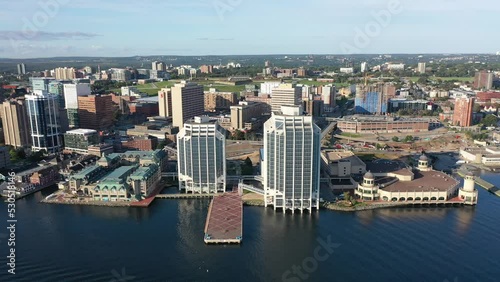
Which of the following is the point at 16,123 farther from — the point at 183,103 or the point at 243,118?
the point at 243,118

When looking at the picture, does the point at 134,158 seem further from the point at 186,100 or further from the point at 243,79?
the point at 243,79

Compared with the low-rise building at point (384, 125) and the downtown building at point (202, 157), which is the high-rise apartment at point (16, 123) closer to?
the downtown building at point (202, 157)

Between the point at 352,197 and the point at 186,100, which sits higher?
the point at 186,100

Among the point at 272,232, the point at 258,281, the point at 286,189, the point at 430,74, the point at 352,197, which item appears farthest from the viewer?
the point at 430,74

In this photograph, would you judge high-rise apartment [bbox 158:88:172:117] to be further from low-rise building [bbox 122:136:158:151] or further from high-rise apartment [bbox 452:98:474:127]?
high-rise apartment [bbox 452:98:474:127]

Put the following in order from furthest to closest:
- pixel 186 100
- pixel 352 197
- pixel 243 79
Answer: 1. pixel 243 79
2. pixel 186 100
3. pixel 352 197

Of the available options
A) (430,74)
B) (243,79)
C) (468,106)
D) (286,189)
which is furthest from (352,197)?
(430,74)

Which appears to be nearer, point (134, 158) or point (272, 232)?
point (272, 232)

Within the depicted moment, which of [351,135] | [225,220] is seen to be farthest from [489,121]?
[225,220]
